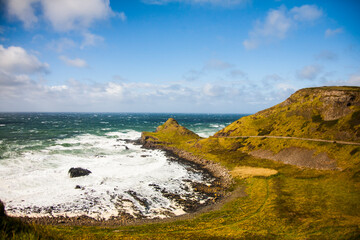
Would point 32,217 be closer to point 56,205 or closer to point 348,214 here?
point 56,205

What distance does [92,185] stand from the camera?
4209 cm

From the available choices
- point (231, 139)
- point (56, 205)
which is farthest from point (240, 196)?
point (231, 139)

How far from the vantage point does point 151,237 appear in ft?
72.2

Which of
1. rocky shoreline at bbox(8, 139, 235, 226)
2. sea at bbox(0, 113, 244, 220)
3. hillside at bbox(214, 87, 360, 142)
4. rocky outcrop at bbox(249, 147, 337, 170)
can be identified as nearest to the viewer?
rocky shoreline at bbox(8, 139, 235, 226)

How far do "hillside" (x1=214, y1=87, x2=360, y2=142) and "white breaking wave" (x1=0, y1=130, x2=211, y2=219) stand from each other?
40761 mm

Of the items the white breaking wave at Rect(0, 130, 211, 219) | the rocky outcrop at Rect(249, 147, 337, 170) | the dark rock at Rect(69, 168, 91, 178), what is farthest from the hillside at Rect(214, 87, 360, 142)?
the dark rock at Rect(69, 168, 91, 178)

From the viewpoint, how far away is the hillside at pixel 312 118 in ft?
189

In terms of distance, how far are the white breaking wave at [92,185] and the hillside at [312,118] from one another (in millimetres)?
40761

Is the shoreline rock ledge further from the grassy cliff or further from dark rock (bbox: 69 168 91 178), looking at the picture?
dark rock (bbox: 69 168 91 178)

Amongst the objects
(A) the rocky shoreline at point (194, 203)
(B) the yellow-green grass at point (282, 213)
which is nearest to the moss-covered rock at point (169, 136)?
(A) the rocky shoreline at point (194, 203)

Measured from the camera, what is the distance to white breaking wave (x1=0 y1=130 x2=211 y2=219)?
105 feet

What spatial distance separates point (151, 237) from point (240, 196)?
2219 centimetres

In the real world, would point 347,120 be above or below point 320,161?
above

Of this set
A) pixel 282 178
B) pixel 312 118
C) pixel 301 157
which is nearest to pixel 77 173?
pixel 282 178
